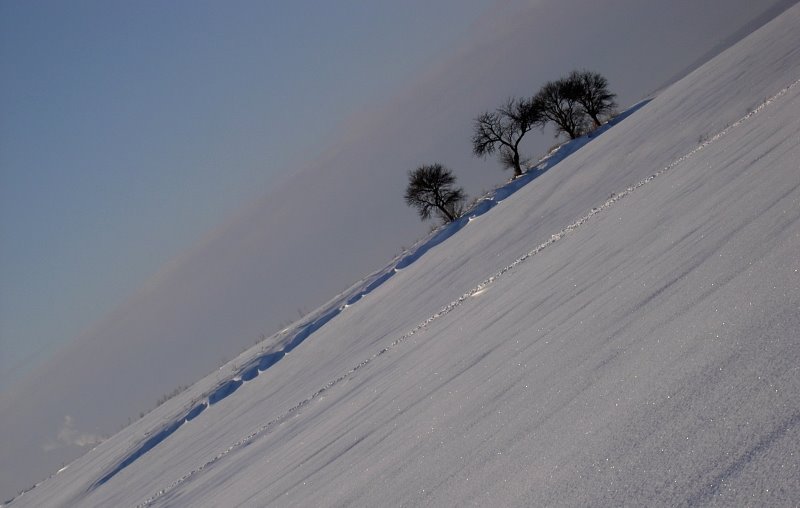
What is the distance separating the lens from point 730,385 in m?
2.73

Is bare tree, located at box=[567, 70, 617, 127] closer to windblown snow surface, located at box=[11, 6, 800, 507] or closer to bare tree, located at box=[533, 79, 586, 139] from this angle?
bare tree, located at box=[533, 79, 586, 139]

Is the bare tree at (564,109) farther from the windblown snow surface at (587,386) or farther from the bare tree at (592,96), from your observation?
the windblown snow surface at (587,386)

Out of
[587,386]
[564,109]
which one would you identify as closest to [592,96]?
[564,109]

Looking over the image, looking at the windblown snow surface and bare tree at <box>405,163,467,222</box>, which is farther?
bare tree at <box>405,163,467,222</box>

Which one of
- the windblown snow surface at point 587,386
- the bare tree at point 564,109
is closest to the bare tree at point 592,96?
the bare tree at point 564,109

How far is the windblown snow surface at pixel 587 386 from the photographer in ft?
8.43

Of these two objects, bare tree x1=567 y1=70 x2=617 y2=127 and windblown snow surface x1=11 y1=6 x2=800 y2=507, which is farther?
bare tree x1=567 y1=70 x2=617 y2=127

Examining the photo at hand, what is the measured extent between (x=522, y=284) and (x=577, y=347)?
4189mm

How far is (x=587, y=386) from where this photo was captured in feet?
12.2

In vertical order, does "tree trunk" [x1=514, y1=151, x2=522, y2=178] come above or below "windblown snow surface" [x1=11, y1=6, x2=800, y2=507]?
above

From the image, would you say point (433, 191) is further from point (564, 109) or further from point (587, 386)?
point (587, 386)

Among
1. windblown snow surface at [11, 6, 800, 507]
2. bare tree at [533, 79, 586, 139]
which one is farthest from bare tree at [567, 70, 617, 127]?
windblown snow surface at [11, 6, 800, 507]

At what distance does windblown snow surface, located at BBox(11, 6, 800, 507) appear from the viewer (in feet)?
8.43

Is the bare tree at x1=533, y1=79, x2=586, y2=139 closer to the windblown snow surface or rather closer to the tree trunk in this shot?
the tree trunk
